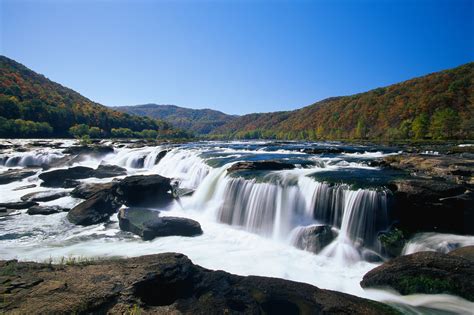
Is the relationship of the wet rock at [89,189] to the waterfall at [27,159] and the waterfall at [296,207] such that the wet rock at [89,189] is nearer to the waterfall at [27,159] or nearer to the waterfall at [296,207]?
the waterfall at [296,207]

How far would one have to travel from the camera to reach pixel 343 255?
989 cm

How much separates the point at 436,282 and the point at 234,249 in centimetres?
705

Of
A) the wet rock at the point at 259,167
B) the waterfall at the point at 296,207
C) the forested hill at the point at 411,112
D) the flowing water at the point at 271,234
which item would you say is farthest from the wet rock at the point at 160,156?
the forested hill at the point at 411,112

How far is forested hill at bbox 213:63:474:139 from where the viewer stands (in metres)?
59.4

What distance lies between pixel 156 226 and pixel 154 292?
24.1 feet

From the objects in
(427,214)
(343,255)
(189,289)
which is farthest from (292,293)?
(427,214)

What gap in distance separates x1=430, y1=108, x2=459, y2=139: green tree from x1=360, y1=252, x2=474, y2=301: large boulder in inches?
2455

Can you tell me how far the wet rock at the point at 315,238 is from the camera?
10.6 metres

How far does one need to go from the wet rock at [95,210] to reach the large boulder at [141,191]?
28.5 inches

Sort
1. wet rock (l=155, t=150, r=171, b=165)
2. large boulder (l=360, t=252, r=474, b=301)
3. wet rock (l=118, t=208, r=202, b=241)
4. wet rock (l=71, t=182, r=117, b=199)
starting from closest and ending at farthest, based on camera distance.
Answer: large boulder (l=360, t=252, r=474, b=301) < wet rock (l=118, t=208, r=202, b=241) < wet rock (l=71, t=182, r=117, b=199) < wet rock (l=155, t=150, r=171, b=165)

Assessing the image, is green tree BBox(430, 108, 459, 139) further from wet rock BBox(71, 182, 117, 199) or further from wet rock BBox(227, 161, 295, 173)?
wet rock BBox(71, 182, 117, 199)

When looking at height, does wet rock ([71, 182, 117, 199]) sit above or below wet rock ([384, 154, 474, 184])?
below

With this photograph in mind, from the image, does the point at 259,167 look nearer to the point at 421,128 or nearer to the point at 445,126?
the point at 445,126

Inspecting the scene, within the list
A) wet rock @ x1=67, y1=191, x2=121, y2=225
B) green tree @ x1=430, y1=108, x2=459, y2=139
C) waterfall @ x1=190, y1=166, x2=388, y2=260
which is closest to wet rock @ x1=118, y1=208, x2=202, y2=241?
wet rock @ x1=67, y1=191, x2=121, y2=225
